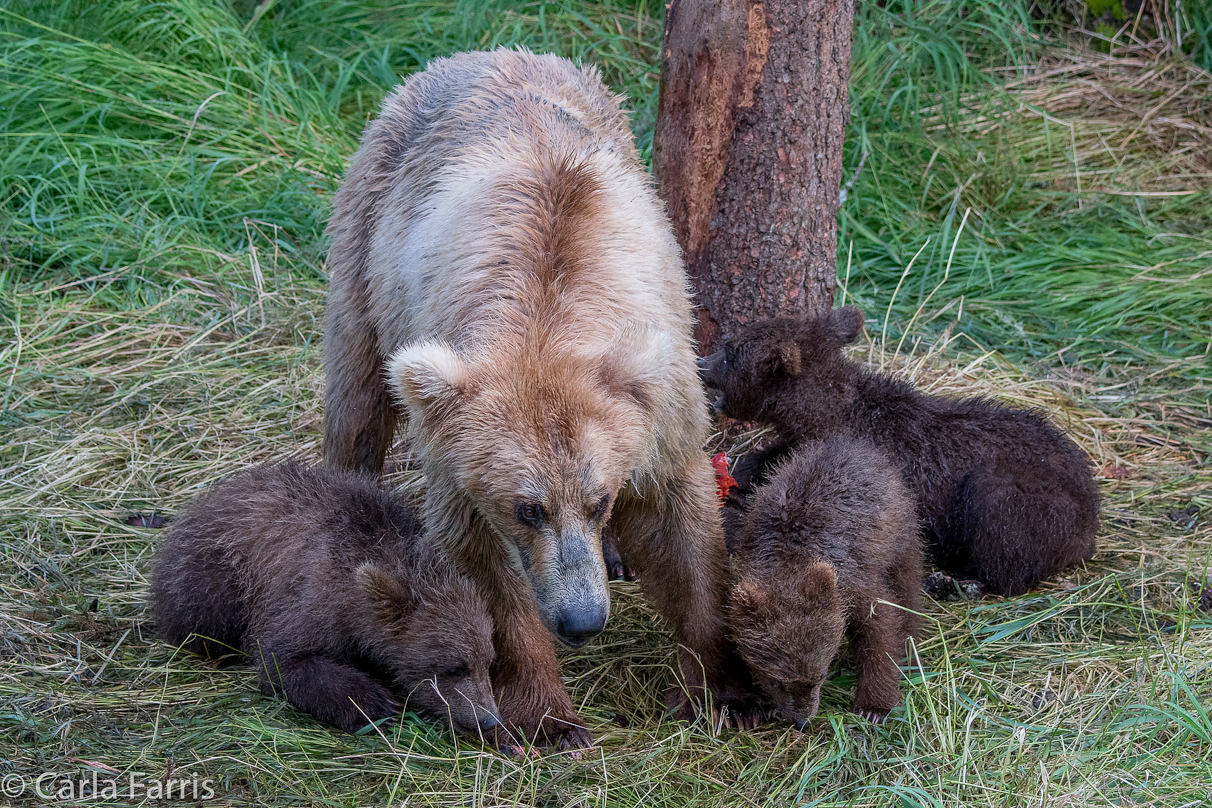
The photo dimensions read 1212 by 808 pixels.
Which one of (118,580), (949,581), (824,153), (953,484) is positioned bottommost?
(118,580)

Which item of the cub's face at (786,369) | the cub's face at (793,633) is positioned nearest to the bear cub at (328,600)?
the cub's face at (793,633)

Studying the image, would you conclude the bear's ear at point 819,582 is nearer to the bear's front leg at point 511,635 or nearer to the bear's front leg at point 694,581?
the bear's front leg at point 694,581

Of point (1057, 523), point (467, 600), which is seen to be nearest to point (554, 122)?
point (467, 600)

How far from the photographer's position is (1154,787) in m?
3.40

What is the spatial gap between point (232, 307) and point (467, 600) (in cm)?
389

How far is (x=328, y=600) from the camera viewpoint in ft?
13.9

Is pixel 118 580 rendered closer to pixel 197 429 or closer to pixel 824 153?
pixel 197 429

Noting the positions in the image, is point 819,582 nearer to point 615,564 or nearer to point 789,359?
point 789,359

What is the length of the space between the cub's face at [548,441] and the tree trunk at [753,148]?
2.02 meters

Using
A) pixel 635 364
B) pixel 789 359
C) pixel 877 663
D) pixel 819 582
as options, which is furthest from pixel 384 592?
pixel 789 359

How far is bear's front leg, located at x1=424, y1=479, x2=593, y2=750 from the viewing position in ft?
13.3

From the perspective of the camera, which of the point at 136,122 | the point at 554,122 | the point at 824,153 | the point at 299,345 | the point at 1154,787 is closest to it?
the point at 1154,787

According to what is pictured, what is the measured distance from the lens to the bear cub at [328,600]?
407 centimetres

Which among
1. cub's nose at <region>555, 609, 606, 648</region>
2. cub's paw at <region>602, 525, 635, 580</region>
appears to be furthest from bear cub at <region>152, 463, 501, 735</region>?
cub's paw at <region>602, 525, 635, 580</region>
